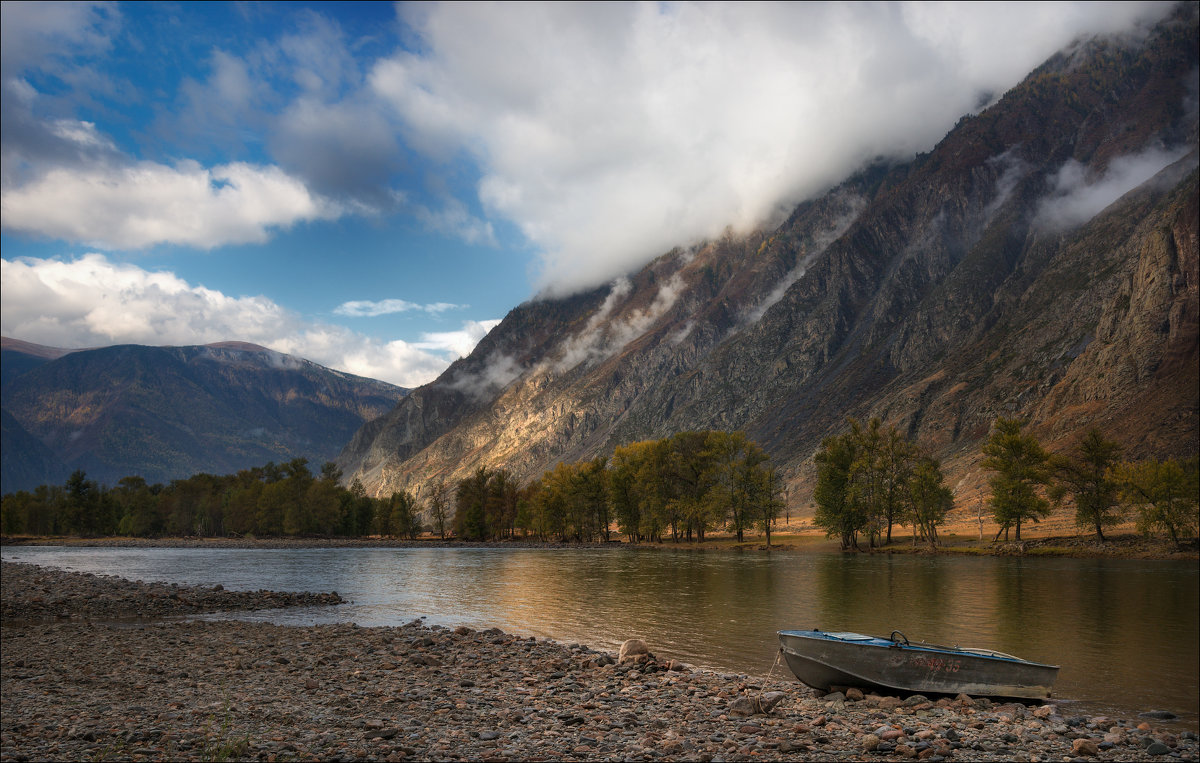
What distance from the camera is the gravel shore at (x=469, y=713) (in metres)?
14.0

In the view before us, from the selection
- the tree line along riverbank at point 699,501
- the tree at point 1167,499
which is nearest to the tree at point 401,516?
the tree line along riverbank at point 699,501

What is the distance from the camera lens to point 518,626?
3512cm

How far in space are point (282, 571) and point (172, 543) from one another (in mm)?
100191

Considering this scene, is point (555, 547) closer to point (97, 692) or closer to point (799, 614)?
point (799, 614)

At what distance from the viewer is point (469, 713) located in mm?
16828

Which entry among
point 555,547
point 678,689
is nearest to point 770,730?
point 678,689

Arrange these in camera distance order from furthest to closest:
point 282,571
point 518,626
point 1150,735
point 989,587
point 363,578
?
1. point 282,571
2. point 363,578
3. point 989,587
4. point 518,626
5. point 1150,735

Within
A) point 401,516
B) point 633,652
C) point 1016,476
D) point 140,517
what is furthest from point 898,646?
point 140,517

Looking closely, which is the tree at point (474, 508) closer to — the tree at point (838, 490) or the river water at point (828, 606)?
the river water at point (828, 606)

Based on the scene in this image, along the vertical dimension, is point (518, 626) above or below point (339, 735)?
below

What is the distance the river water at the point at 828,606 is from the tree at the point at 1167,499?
6576 mm

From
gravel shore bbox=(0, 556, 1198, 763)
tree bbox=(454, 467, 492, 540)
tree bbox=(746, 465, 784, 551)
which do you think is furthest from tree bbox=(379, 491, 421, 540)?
gravel shore bbox=(0, 556, 1198, 763)

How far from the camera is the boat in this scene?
19.5m

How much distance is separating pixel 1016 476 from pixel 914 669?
82.1 metres
